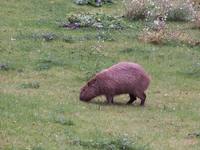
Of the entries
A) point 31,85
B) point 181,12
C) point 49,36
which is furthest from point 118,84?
point 181,12

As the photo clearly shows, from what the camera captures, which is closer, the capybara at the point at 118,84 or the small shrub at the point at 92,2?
the capybara at the point at 118,84

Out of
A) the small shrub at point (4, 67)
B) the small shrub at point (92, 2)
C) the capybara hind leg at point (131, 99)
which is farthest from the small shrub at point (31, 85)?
the small shrub at point (92, 2)

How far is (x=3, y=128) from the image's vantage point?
9000 millimetres

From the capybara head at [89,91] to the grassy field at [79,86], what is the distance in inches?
5.7

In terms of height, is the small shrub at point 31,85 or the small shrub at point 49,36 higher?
the small shrub at point 31,85

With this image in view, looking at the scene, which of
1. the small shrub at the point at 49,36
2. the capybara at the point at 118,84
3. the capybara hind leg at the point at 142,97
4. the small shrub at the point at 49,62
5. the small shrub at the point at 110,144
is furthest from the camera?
the small shrub at the point at 49,36

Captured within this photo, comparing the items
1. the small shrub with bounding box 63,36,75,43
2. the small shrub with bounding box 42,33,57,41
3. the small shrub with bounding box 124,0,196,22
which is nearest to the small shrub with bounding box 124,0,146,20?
the small shrub with bounding box 124,0,196,22

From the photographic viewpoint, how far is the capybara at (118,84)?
12.8 metres

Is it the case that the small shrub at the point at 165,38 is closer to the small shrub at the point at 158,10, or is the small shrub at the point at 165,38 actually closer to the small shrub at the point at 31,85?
the small shrub at the point at 158,10

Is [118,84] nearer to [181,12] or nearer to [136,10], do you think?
[136,10]

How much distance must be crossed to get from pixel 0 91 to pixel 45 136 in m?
3.28

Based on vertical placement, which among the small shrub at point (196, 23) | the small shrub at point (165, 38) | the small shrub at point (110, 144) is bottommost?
the small shrub at point (196, 23)

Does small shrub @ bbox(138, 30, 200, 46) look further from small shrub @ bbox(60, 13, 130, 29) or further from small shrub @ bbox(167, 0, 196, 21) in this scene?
small shrub @ bbox(167, 0, 196, 21)

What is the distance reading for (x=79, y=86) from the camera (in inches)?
551
